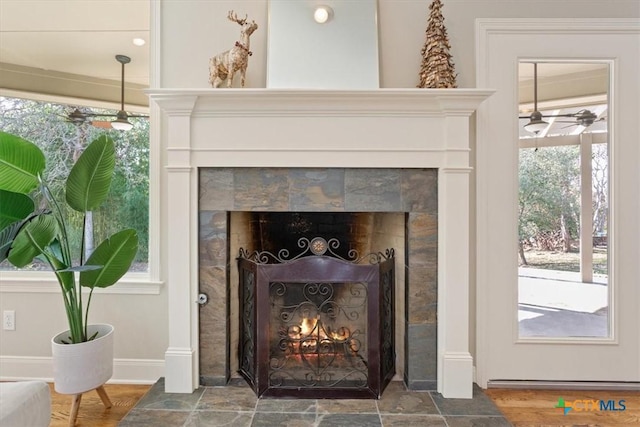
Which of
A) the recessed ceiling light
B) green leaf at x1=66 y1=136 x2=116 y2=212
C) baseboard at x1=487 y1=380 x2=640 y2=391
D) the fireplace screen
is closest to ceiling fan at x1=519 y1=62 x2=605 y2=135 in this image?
the fireplace screen

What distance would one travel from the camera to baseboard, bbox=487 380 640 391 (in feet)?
7.20

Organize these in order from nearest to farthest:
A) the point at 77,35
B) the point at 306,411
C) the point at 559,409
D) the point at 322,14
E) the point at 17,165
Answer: the point at 17,165 → the point at 306,411 → the point at 559,409 → the point at 322,14 → the point at 77,35

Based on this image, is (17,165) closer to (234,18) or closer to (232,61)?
(232,61)

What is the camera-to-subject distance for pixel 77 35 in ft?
7.68

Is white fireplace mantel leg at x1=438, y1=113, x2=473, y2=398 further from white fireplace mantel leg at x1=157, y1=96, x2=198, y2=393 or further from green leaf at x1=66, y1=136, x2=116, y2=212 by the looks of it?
green leaf at x1=66, y1=136, x2=116, y2=212

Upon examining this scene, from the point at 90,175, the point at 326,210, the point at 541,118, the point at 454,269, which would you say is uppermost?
the point at 541,118

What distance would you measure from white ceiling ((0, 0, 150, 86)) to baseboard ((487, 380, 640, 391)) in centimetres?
293

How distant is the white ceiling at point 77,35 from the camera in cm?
229

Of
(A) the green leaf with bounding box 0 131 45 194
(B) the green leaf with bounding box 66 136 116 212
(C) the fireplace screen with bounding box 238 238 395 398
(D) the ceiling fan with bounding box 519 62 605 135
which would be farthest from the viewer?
(D) the ceiling fan with bounding box 519 62 605 135

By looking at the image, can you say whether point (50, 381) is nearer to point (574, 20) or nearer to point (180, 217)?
point (180, 217)

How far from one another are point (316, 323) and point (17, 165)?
1.70 m

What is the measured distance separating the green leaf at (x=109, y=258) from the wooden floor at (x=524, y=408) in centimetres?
70

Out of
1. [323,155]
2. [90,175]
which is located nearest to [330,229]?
[323,155]

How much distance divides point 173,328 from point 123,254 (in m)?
0.49
